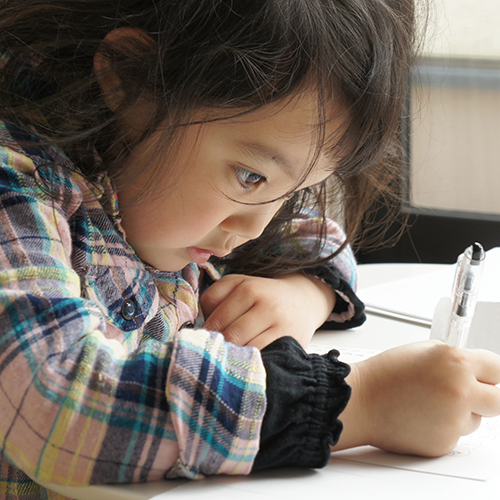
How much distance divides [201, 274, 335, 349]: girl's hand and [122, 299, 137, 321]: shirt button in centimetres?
9

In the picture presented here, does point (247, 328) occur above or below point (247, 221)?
below

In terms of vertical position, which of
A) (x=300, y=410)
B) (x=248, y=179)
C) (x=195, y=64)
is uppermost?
(x=195, y=64)

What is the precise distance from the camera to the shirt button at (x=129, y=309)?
0.64 m

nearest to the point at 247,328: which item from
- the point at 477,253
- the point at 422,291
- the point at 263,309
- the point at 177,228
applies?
the point at 263,309

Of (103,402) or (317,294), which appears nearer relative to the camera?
(103,402)

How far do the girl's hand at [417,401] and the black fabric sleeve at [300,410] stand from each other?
0.02 m

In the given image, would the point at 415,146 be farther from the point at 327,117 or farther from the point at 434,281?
the point at 327,117

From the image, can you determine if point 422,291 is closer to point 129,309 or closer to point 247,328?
point 247,328

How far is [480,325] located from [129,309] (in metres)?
0.43

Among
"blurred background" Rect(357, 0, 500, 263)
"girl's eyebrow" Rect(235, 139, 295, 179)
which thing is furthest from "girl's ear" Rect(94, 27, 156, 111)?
"blurred background" Rect(357, 0, 500, 263)

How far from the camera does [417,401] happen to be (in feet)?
1.61

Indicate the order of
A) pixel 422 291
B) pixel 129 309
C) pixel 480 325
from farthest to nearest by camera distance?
pixel 422 291
pixel 480 325
pixel 129 309

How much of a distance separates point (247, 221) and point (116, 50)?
0.21 meters

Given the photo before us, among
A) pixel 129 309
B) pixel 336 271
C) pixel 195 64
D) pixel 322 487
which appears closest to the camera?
pixel 322 487
